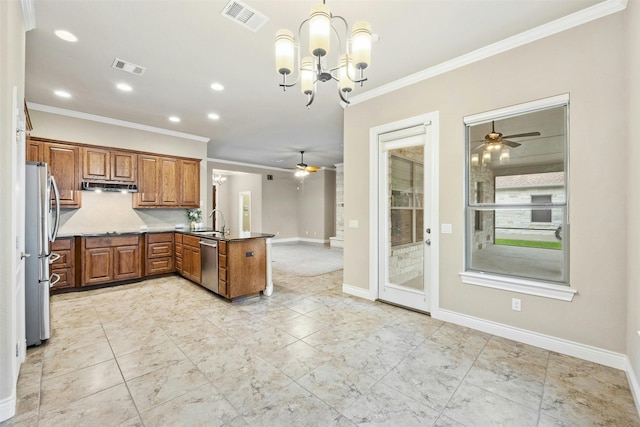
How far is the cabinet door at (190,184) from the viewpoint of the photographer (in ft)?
19.4

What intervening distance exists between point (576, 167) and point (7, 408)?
15.1 feet

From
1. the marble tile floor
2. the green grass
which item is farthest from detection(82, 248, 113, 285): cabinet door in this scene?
the green grass

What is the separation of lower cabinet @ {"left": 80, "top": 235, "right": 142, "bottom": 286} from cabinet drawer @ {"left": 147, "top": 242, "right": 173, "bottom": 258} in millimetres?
193

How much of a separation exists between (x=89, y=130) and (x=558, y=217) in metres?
6.91

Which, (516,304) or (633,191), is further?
(516,304)

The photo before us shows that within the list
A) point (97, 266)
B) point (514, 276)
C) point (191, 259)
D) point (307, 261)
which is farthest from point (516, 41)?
point (97, 266)

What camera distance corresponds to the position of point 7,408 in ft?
5.73

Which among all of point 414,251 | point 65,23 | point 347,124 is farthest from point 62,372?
point 347,124

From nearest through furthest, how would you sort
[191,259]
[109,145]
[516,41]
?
1. [516,41]
2. [191,259]
3. [109,145]

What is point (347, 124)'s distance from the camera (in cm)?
437

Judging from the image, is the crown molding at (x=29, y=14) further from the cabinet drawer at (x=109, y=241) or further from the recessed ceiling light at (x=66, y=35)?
the cabinet drawer at (x=109, y=241)

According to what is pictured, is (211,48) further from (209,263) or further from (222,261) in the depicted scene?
(209,263)

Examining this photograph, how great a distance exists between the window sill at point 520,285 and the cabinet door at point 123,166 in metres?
5.75

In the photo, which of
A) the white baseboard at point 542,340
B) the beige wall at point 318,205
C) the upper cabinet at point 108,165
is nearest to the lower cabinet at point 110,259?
the upper cabinet at point 108,165
